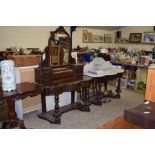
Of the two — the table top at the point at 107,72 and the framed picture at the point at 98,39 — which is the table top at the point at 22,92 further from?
the framed picture at the point at 98,39

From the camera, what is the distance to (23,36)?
14.8 feet

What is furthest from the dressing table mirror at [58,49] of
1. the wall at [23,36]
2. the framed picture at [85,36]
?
the framed picture at [85,36]

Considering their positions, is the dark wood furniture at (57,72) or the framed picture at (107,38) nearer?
the dark wood furniture at (57,72)

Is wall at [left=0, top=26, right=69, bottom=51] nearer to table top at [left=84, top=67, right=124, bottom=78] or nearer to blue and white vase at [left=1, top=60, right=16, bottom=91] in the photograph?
table top at [left=84, top=67, right=124, bottom=78]

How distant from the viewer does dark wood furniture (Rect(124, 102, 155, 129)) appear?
1.38 metres

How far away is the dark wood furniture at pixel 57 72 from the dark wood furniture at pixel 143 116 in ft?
4.76

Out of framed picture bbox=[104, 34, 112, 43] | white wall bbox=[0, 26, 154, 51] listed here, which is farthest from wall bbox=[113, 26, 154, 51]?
framed picture bbox=[104, 34, 112, 43]

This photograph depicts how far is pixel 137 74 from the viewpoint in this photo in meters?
4.76

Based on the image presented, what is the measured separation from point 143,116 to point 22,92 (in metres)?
1.44

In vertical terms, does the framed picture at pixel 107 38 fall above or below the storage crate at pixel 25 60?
above

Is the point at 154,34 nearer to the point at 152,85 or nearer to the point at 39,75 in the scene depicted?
the point at 152,85

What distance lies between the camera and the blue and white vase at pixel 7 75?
2.16 metres
